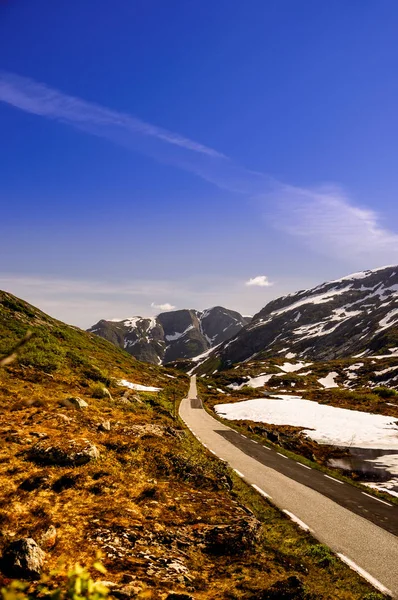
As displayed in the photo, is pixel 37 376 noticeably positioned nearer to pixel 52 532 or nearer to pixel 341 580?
pixel 52 532

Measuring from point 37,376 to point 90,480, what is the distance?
20.1 meters

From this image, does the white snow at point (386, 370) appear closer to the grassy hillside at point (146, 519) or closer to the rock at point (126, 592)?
the grassy hillside at point (146, 519)

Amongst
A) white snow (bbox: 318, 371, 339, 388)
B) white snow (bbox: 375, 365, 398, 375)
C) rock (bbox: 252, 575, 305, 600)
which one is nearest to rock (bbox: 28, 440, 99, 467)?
rock (bbox: 252, 575, 305, 600)

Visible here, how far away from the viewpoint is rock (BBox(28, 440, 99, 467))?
1473cm

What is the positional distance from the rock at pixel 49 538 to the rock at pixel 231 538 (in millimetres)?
4191

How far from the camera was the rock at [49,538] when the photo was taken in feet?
29.9

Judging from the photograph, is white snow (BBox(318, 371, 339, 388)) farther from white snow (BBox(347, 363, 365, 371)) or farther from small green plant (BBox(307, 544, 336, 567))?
small green plant (BBox(307, 544, 336, 567))

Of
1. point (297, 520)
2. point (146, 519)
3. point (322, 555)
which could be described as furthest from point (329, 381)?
point (146, 519)

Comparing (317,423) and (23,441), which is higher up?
(23,441)

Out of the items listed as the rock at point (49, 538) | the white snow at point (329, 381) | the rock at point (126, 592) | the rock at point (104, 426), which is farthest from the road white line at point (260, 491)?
the white snow at point (329, 381)

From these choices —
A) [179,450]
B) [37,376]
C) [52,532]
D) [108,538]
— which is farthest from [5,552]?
[37,376]

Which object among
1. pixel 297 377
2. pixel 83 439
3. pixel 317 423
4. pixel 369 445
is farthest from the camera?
pixel 297 377

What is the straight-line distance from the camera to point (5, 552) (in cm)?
808

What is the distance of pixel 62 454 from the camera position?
49.1 ft
